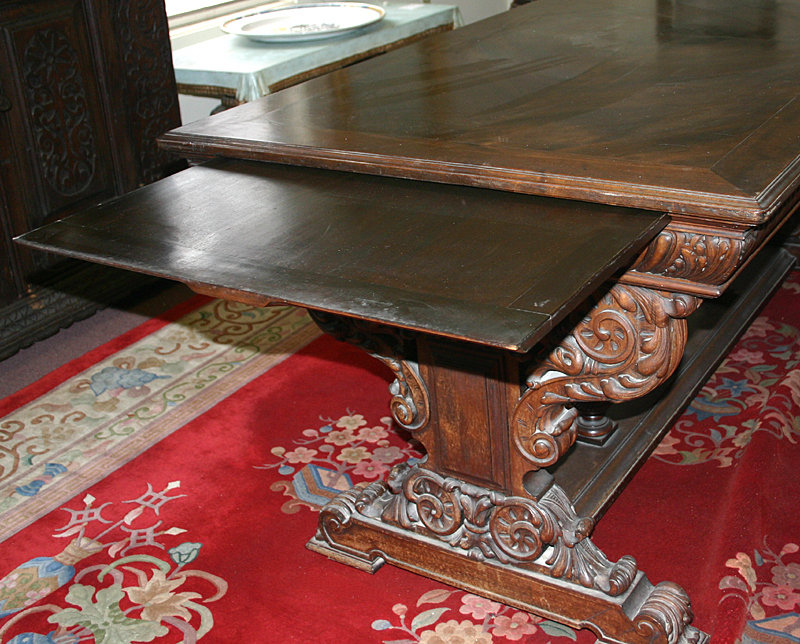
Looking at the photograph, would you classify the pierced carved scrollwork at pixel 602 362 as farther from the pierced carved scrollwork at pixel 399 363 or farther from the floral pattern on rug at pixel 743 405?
the floral pattern on rug at pixel 743 405

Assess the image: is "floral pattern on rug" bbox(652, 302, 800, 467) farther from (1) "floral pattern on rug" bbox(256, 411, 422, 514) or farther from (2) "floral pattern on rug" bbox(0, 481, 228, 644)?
(2) "floral pattern on rug" bbox(0, 481, 228, 644)

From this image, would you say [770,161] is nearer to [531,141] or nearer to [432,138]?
[531,141]

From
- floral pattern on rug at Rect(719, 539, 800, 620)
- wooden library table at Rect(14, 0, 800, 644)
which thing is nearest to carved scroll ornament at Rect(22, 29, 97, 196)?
wooden library table at Rect(14, 0, 800, 644)

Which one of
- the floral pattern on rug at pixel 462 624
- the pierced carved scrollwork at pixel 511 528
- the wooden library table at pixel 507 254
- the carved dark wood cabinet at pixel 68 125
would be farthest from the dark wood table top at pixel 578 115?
the carved dark wood cabinet at pixel 68 125

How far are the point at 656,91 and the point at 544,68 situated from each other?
35 cm

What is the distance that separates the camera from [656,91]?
1.90 m

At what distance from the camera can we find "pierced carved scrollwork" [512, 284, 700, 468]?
4.89ft

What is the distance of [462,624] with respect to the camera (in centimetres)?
165

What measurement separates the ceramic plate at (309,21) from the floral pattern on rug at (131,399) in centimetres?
101

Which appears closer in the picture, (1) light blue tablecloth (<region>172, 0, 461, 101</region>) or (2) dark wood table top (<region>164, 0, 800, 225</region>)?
(2) dark wood table top (<region>164, 0, 800, 225</region>)

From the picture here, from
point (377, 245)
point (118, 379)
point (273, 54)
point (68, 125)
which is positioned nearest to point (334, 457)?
point (118, 379)

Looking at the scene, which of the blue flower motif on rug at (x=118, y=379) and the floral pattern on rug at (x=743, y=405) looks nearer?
the floral pattern on rug at (x=743, y=405)

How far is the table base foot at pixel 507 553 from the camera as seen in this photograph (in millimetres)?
1555

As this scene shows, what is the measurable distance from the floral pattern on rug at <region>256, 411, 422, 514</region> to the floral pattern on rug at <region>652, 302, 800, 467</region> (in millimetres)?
613
